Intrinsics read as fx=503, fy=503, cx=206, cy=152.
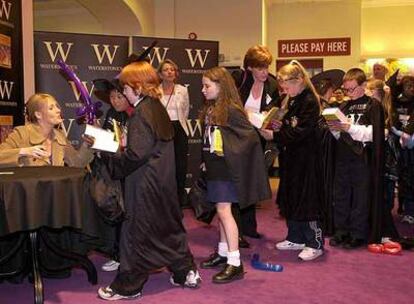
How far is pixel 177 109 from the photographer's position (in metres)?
4.90

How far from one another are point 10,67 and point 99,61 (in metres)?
1.29

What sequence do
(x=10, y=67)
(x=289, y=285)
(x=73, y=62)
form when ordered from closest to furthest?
(x=289, y=285) → (x=10, y=67) → (x=73, y=62)

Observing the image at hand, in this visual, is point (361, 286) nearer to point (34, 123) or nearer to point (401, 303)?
point (401, 303)

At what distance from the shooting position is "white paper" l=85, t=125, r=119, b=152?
270cm

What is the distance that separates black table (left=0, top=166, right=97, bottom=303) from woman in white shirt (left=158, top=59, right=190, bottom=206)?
169 centimetres

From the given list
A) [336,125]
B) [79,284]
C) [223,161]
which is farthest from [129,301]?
[336,125]

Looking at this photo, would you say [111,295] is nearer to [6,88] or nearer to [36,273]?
[36,273]

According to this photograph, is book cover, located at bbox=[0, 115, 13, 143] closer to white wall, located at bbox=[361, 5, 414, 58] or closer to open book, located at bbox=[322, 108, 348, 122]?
open book, located at bbox=[322, 108, 348, 122]

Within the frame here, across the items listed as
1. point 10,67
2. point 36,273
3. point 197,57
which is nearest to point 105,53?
point 197,57

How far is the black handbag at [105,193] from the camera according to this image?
110 inches

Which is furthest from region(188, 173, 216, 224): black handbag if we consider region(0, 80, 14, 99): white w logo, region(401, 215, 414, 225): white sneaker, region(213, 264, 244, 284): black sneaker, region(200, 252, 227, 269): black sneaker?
region(401, 215, 414, 225): white sneaker

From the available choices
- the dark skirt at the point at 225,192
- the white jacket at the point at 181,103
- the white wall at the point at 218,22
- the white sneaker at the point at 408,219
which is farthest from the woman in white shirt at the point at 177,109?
the white wall at the point at 218,22

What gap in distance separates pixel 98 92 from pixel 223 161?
119 centimetres

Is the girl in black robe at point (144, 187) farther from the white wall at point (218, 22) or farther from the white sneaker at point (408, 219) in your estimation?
the white wall at point (218, 22)
